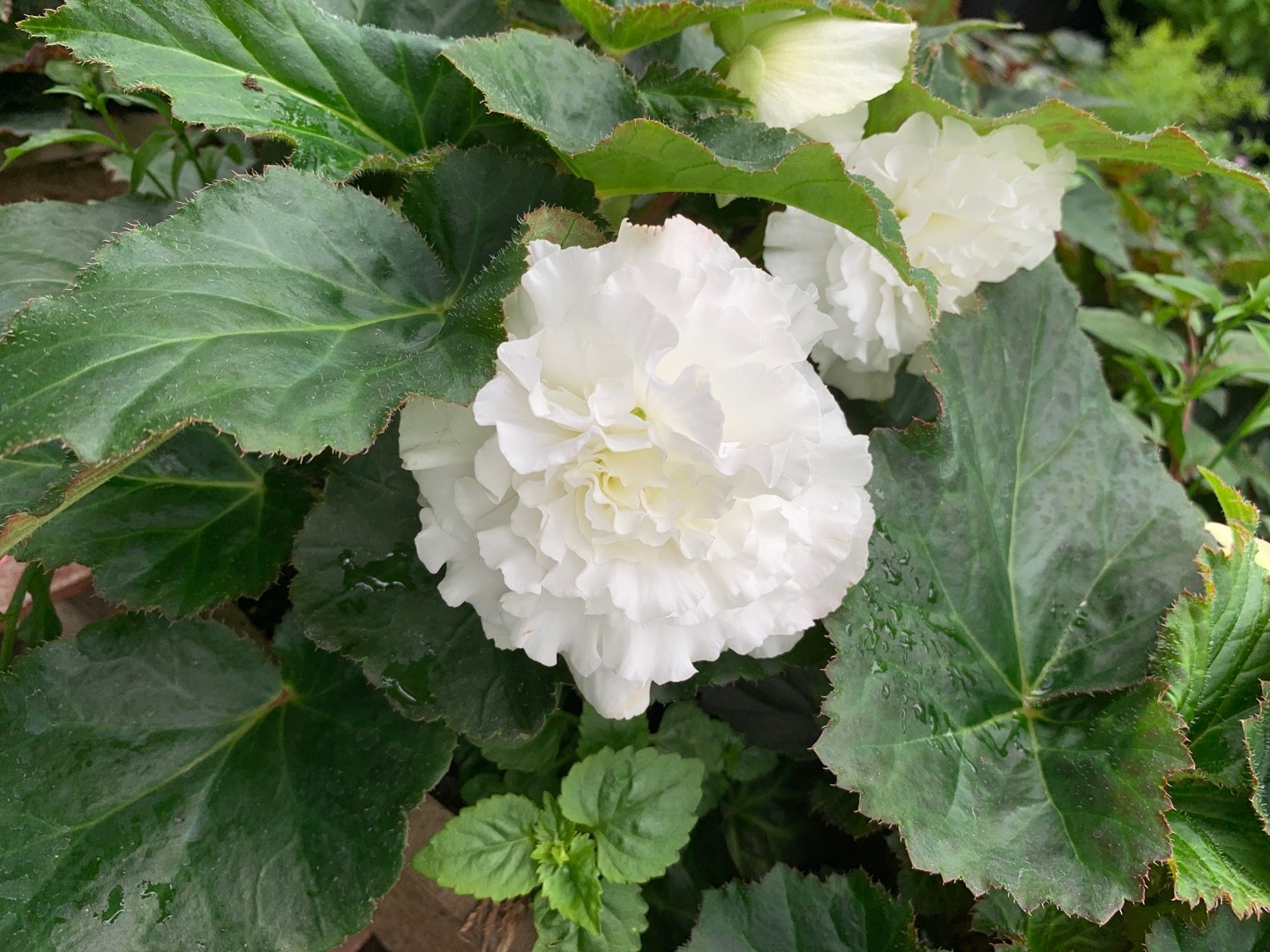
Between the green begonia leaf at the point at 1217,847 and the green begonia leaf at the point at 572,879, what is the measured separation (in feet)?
1.27

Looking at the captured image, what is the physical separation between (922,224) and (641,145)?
11.2 inches

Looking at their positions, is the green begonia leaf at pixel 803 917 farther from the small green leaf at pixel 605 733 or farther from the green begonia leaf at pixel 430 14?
the green begonia leaf at pixel 430 14

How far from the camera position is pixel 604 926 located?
58cm

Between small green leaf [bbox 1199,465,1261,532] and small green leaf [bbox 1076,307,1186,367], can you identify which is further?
small green leaf [bbox 1076,307,1186,367]

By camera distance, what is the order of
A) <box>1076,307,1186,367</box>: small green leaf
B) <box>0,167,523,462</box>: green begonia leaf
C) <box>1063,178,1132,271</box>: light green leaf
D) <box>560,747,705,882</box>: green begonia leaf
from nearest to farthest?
1. <box>0,167,523,462</box>: green begonia leaf
2. <box>560,747,705,882</box>: green begonia leaf
3. <box>1076,307,1186,367</box>: small green leaf
4. <box>1063,178,1132,271</box>: light green leaf

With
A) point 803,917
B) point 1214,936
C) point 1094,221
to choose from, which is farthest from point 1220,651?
point 1094,221

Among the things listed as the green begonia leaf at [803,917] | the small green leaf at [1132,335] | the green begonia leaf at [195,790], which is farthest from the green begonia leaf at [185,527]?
the small green leaf at [1132,335]

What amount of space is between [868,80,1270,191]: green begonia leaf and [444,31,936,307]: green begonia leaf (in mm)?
167

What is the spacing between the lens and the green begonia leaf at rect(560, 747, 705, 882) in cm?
58

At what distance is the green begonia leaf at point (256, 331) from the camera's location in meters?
0.36

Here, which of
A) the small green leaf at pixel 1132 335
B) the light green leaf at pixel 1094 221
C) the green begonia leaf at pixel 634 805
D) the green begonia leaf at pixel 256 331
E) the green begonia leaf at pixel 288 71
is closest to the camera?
the green begonia leaf at pixel 256 331

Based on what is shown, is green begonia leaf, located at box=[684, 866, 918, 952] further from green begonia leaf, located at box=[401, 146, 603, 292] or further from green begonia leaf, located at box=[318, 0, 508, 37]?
green begonia leaf, located at box=[318, 0, 508, 37]

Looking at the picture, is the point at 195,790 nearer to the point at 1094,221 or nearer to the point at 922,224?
the point at 922,224

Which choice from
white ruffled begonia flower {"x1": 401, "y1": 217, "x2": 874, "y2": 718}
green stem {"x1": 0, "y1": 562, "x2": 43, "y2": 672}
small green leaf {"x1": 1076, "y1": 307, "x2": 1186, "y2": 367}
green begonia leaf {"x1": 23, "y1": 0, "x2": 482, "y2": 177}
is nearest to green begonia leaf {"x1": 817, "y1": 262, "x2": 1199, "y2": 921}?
white ruffled begonia flower {"x1": 401, "y1": 217, "x2": 874, "y2": 718}
